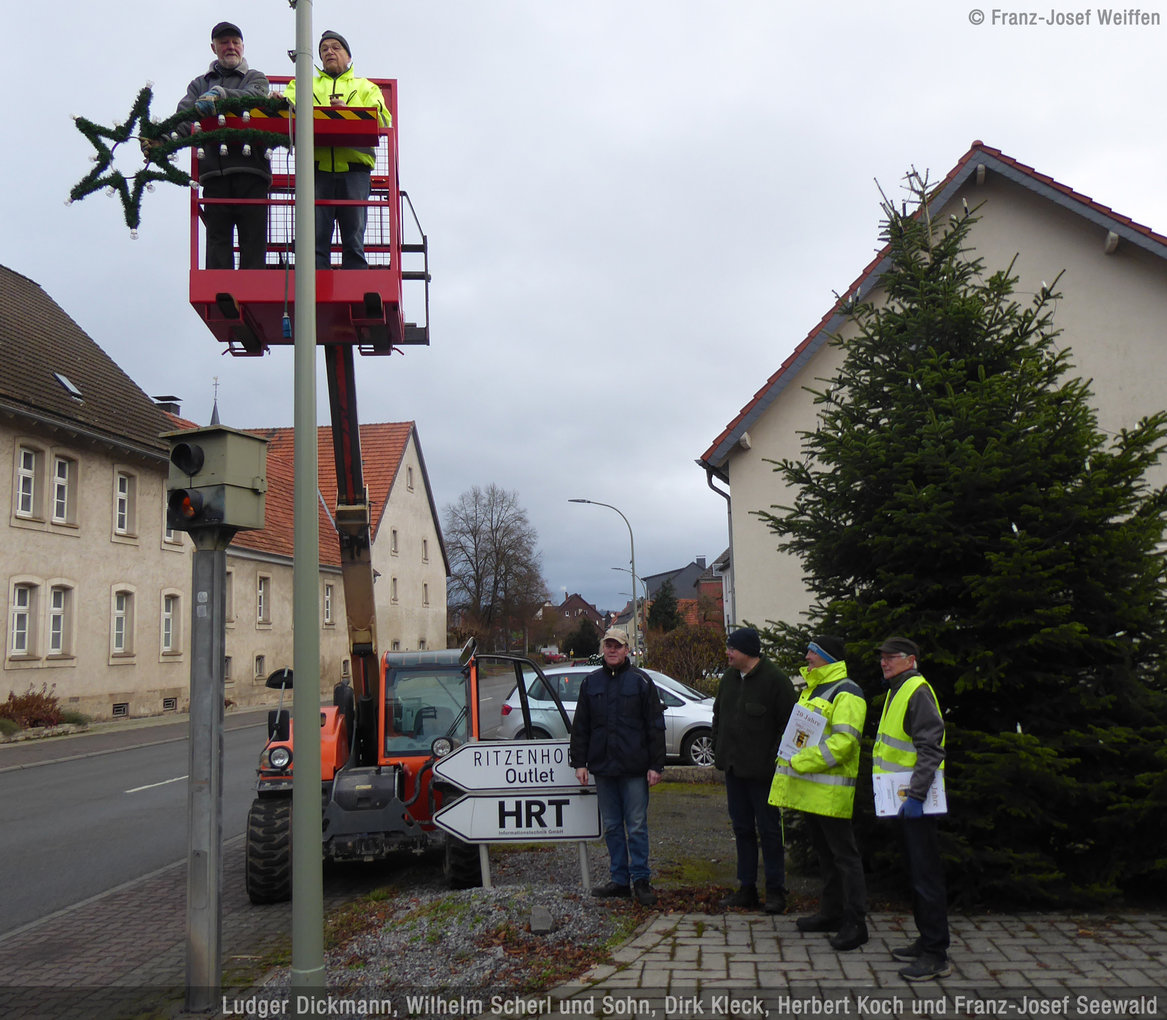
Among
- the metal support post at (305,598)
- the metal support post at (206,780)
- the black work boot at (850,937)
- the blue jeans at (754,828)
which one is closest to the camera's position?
the metal support post at (305,598)

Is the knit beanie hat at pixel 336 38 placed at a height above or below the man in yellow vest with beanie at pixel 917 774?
above

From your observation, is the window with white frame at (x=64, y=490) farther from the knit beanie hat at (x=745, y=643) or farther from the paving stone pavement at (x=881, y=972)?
the paving stone pavement at (x=881, y=972)

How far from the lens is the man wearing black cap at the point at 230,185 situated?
6938 mm

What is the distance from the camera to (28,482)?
25172mm

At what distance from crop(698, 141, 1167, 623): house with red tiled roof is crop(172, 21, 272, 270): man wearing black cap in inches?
328

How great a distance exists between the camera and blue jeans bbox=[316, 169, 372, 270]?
744 centimetres

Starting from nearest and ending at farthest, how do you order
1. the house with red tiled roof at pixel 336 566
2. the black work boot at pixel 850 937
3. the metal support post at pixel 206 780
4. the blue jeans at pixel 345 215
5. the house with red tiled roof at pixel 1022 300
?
the metal support post at pixel 206 780, the black work boot at pixel 850 937, the blue jeans at pixel 345 215, the house with red tiled roof at pixel 1022 300, the house with red tiled roof at pixel 336 566

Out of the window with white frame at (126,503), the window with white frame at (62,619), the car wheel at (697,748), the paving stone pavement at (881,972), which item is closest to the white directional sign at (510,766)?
the paving stone pavement at (881,972)

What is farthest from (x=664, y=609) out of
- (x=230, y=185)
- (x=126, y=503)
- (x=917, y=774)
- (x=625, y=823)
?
(x=917, y=774)

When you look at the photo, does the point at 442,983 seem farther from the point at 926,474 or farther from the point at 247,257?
the point at 247,257

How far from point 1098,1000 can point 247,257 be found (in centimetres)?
661

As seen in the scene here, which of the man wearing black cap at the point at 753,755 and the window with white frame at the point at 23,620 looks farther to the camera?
the window with white frame at the point at 23,620

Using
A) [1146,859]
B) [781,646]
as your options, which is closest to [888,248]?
[781,646]

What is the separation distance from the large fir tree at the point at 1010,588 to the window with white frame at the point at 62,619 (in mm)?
23698
